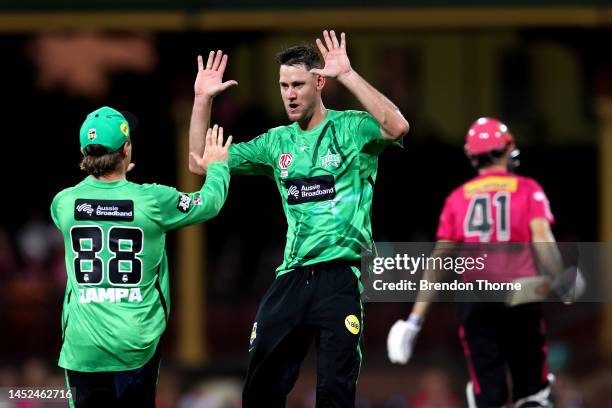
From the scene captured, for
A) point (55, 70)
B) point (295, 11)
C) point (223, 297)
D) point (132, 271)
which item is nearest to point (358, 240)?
point (132, 271)

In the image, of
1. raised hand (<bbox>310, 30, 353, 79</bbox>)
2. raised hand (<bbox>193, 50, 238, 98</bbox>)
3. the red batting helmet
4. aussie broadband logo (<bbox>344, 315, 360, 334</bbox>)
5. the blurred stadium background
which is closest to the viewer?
aussie broadband logo (<bbox>344, 315, 360, 334</bbox>)

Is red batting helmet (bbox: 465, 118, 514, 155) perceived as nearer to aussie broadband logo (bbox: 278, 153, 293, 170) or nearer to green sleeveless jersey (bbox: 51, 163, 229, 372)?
aussie broadband logo (bbox: 278, 153, 293, 170)

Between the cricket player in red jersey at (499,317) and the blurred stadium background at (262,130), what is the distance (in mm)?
4459

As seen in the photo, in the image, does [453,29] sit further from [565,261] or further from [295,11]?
[565,261]

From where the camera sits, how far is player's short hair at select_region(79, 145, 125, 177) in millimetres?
7062

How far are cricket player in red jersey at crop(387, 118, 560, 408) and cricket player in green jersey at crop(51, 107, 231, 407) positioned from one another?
2330 mm

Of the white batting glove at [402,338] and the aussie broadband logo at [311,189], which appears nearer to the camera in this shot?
the aussie broadband logo at [311,189]

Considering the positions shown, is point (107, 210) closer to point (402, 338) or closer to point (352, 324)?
point (352, 324)

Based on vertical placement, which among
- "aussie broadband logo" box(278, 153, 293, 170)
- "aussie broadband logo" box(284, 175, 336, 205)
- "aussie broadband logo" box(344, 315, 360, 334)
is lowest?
"aussie broadband logo" box(344, 315, 360, 334)

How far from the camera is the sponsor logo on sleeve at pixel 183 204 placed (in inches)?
280

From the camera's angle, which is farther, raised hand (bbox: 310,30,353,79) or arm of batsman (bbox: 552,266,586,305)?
arm of batsman (bbox: 552,266,586,305)

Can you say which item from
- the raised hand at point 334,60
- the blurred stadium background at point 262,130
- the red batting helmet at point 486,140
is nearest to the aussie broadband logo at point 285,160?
the raised hand at point 334,60

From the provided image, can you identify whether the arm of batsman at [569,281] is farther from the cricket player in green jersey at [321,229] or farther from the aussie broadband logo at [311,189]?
the aussie broadband logo at [311,189]

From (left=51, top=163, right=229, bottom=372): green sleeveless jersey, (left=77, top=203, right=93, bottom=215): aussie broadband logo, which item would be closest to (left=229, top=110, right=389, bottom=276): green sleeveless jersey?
(left=51, top=163, right=229, bottom=372): green sleeveless jersey
